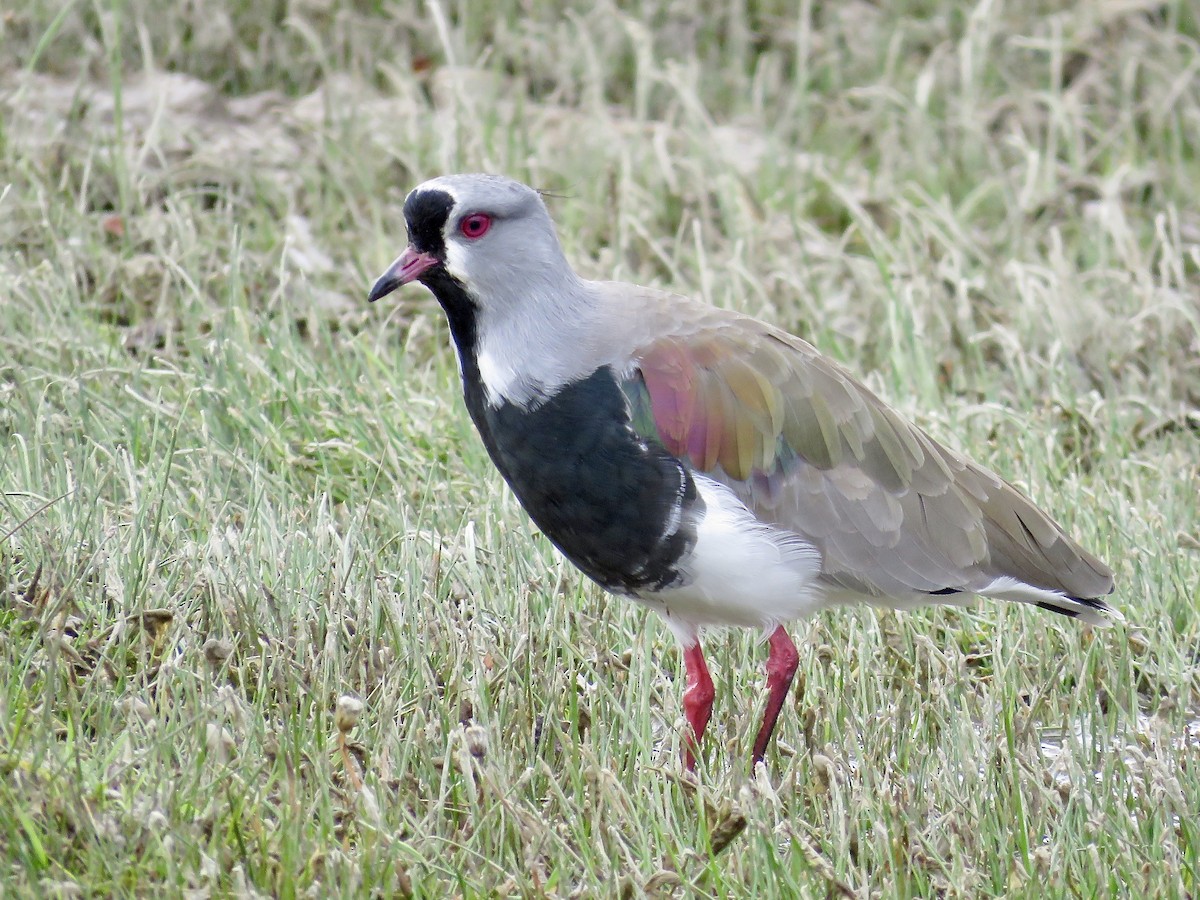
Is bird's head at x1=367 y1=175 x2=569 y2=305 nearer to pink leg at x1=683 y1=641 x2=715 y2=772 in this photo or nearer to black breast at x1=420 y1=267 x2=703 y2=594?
black breast at x1=420 y1=267 x2=703 y2=594

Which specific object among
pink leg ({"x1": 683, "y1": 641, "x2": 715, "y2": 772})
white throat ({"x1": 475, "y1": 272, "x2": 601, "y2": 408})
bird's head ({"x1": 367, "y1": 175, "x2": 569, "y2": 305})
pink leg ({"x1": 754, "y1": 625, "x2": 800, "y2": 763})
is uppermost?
bird's head ({"x1": 367, "y1": 175, "x2": 569, "y2": 305})

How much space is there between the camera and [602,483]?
12.5 ft

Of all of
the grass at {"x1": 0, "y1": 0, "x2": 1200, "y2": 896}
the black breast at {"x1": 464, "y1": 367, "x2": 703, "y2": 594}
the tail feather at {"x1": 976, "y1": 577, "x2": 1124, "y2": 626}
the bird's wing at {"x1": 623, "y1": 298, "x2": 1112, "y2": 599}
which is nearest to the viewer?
the grass at {"x1": 0, "y1": 0, "x2": 1200, "y2": 896}

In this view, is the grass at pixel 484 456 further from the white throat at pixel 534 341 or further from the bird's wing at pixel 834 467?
the white throat at pixel 534 341

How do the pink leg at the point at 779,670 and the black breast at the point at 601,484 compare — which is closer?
the black breast at the point at 601,484

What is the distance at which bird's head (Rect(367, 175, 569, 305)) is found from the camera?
13.2 ft

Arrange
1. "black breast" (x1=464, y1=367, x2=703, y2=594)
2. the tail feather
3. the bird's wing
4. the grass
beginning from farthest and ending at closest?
the tail feather
the bird's wing
"black breast" (x1=464, y1=367, x2=703, y2=594)
the grass

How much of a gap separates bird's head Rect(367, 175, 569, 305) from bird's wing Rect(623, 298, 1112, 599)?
0.36m

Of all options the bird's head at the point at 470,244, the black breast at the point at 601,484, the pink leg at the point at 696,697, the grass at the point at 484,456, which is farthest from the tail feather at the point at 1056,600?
the bird's head at the point at 470,244

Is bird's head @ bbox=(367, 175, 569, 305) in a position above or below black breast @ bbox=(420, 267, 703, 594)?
above

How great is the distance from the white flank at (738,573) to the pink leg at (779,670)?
0.15ft

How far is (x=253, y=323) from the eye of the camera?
5.86 metres

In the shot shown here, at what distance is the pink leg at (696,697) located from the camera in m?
4.01

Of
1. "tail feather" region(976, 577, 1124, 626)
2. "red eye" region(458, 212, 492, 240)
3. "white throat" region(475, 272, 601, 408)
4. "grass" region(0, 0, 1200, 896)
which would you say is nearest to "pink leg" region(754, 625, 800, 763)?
"grass" region(0, 0, 1200, 896)
